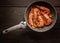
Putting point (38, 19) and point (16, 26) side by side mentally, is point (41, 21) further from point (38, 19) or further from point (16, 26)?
point (16, 26)

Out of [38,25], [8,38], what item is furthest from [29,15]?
[8,38]

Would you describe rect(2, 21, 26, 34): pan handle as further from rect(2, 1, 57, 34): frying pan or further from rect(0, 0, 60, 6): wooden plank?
rect(0, 0, 60, 6): wooden plank

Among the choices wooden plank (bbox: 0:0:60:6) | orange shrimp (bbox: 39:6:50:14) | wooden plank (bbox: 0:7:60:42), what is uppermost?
wooden plank (bbox: 0:0:60:6)

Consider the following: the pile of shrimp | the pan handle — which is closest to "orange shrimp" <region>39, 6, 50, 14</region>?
the pile of shrimp

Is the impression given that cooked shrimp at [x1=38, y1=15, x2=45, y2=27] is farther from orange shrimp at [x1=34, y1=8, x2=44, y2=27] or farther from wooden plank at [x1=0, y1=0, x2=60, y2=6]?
wooden plank at [x1=0, y1=0, x2=60, y2=6]

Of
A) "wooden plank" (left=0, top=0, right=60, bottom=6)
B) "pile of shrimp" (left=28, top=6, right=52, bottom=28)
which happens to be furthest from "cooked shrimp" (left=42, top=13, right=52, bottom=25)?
"wooden plank" (left=0, top=0, right=60, bottom=6)

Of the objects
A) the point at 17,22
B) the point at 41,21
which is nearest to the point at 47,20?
the point at 41,21

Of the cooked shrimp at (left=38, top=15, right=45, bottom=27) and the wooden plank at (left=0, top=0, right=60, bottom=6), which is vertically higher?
the wooden plank at (left=0, top=0, right=60, bottom=6)
